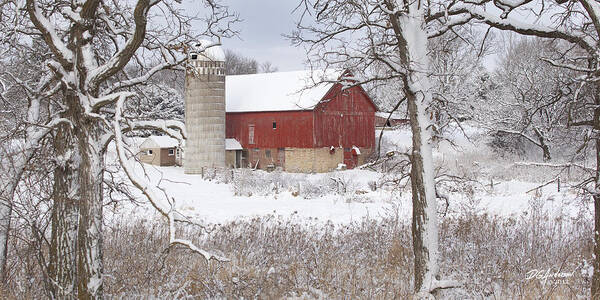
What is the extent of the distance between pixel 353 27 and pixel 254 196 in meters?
14.7

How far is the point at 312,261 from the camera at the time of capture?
9125 millimetres

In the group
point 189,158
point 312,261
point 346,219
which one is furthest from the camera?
point 189,158

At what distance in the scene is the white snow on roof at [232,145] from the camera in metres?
34.9

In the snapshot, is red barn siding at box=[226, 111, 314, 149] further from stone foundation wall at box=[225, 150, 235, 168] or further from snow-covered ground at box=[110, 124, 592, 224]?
snow-covered ground at box=[110, 124, 592, 224]

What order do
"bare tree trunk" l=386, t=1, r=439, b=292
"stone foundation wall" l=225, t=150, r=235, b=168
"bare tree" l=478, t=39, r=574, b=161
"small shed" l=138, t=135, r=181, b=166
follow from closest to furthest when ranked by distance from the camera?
"bare tree trunk" l=386, t=1, r=439, b=292, "bare tree" l=478, t=39, r=574, b=161, "stone foundation wall" l=225, t=150, r=235, b=168, "small shed" l=138, t=135, r=181, b=166

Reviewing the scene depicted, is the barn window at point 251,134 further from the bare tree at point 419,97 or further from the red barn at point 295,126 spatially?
the bare tree at point 419,97

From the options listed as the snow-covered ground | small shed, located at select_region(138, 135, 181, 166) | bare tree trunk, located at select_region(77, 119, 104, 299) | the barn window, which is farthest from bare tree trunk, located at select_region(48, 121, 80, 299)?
the barn window

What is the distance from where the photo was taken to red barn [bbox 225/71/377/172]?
33281 mm

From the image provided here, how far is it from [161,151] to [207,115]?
473cm

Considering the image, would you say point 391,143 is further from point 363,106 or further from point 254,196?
point 254,196

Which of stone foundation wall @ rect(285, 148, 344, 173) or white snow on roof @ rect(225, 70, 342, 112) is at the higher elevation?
white snow on roof @ rect(225, 70, 342, 112)

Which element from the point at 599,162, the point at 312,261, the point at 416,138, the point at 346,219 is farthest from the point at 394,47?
the point at 346,219

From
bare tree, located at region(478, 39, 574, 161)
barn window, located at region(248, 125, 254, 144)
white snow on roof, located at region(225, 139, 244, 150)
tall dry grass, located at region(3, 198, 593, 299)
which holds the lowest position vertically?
tall dry grass, located at region(3, 198, 593, 299)

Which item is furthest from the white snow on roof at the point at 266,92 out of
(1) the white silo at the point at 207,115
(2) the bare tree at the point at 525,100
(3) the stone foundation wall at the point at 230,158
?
(2) the bare tree at the point at 525,100
